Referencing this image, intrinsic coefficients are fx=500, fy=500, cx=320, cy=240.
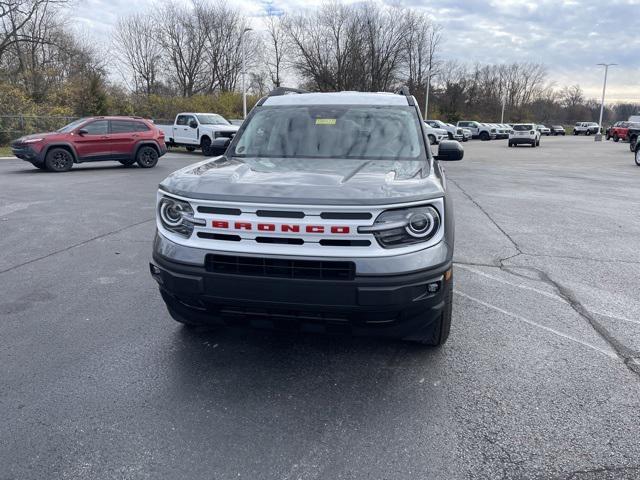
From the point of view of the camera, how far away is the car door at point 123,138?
54.4 feet

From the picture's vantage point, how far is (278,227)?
2.89 metres

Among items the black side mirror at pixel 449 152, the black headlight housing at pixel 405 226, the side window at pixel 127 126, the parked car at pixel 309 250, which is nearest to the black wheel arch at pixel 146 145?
the side window at pixel 127 126

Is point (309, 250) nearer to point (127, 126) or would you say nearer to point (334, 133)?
point (334, 133)

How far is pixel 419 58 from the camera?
223 ft

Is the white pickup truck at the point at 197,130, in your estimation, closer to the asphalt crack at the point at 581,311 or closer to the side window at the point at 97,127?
the side window at the point at 97,127

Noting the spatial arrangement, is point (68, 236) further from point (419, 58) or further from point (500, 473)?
point (419, 58)

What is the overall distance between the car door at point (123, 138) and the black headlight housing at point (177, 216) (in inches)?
582

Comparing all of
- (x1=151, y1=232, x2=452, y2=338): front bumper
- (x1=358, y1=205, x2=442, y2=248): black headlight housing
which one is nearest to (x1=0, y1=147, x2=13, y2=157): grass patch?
(x1=151, y1=232, x2=452, y2=338): front bumper

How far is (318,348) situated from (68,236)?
17.0ft

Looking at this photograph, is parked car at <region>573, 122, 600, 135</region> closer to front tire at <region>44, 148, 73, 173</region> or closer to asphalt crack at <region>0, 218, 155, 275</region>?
front tire at <region>44, 148, 73, 173</region>

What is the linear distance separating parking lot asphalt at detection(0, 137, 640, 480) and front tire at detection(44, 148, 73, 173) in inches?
420

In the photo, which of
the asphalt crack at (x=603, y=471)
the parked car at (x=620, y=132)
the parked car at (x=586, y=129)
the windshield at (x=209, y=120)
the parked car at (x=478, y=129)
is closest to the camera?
the asphalt crack at (x=603, y=471)

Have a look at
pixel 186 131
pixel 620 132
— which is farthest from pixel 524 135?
pixel 186 131

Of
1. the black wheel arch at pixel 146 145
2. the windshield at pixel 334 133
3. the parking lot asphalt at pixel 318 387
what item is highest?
the windshield at pixel 334 133
